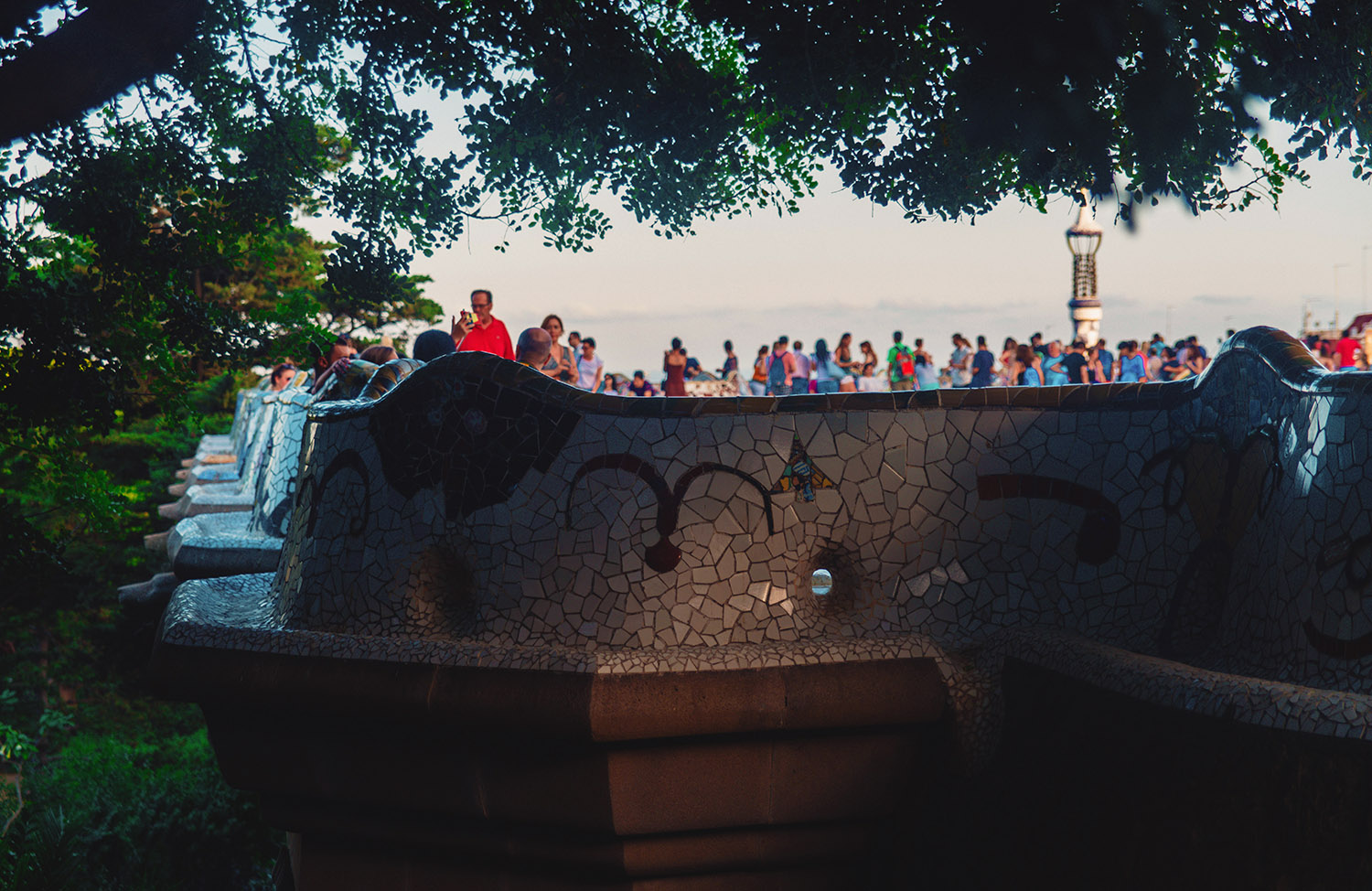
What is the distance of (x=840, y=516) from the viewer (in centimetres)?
314

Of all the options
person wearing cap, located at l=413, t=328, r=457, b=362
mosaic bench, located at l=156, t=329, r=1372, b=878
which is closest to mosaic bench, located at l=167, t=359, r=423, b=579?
person wearing cap, located at l=413, t=328, r=457, b=362

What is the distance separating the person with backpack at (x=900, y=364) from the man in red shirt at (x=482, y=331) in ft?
31.5

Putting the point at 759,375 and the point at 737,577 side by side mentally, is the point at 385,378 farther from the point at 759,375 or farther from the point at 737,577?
the point at 759,375

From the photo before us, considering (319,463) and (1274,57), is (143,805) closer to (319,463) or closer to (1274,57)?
(319,463)

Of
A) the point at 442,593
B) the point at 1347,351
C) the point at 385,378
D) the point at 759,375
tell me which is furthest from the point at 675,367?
the point at 442,593

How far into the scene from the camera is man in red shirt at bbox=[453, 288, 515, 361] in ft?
22.5

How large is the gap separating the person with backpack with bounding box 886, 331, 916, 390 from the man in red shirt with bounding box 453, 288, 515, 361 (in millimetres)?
9601

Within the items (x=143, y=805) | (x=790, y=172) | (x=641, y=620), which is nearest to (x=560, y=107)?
(x=790, y=172)

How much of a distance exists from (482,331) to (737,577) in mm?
4095

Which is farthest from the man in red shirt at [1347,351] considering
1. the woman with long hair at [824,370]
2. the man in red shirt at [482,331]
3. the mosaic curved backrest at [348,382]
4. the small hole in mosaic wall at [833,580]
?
the small hole in mosaic wall at [833,580]

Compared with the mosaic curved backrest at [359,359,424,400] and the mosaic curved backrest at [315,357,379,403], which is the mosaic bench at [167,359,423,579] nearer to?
the mosaic curved backrest at [315,357,379,403]

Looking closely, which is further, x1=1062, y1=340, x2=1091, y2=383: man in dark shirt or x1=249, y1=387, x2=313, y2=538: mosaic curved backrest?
x1=1062, y1=340, x2=1091, y2=383: man in dark shirt

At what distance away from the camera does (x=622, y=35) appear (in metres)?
6.42

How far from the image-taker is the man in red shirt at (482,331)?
6.85 metres
